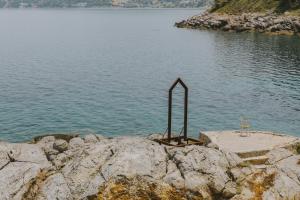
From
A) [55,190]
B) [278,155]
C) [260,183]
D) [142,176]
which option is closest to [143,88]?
[278,155]

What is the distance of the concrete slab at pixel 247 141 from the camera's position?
45.6m

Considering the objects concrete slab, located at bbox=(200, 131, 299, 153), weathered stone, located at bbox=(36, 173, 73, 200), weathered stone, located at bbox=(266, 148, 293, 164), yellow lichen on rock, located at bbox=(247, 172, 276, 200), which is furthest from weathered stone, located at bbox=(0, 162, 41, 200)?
concrete slab, located at bbox=(200, 131, 299, 153)

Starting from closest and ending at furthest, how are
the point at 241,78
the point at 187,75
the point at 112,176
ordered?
the point at 112,176 < the point at 241,78 < the point at 187,75

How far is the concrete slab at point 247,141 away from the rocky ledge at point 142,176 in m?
13.1

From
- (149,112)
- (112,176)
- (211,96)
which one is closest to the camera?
(112,176)

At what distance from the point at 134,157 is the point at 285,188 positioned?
10104 mm

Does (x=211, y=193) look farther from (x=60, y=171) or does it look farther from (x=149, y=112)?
(x=149, y=112)

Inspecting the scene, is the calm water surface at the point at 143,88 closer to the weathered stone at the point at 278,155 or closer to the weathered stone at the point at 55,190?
the weathered stone at the point at 278,155

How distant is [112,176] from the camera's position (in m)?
28.9

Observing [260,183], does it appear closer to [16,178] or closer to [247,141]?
[16,178]

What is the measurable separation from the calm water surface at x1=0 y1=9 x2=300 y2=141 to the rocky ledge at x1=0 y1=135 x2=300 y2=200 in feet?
106

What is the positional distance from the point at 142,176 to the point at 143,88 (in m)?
A: 64.9

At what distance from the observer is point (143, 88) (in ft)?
307

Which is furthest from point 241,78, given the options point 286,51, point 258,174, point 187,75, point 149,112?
point 258,174
